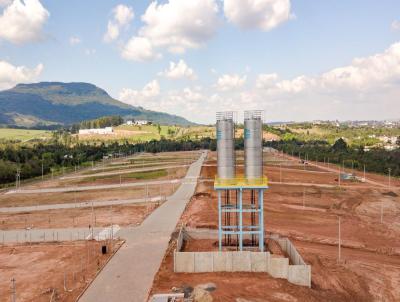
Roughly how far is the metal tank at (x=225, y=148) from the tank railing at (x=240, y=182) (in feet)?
1.23

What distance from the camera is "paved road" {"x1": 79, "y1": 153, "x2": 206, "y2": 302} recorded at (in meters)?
27.1

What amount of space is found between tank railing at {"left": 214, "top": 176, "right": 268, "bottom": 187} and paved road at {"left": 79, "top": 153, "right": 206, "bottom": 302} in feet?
28.8

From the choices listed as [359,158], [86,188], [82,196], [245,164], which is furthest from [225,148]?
[359,158]

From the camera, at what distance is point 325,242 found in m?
43.2

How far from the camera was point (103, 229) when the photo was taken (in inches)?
1854

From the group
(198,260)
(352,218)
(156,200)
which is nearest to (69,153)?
(156,200)

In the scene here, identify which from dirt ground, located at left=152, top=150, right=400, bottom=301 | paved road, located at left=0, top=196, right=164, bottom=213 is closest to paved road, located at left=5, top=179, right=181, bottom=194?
dirt ground, located at left=152, top=150, right=400, bottom=301

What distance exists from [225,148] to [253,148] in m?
2.55

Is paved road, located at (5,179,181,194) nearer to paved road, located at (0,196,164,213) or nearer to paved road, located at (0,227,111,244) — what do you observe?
paved road, located at (0,196,164,213)

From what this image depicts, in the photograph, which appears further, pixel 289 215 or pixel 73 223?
pixel 289 215

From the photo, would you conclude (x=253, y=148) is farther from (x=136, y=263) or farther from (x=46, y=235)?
(x=46, y=235)

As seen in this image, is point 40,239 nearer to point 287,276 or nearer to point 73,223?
point 73,223

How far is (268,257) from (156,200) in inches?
1480

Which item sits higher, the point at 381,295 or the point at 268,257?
the point at 268,257
